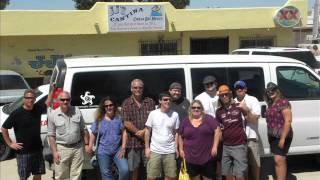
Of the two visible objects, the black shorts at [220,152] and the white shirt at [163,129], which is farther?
the black shorts at [220,152]

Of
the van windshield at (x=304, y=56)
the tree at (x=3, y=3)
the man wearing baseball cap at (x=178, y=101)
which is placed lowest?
the man wearing baseball cap at (x=178, y=101)

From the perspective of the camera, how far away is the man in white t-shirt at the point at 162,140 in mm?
5840

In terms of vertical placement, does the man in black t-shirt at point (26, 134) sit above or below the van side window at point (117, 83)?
below

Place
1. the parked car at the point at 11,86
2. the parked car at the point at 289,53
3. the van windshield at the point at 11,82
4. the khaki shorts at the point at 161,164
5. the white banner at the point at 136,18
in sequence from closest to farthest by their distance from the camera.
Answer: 1. the khaki shorts at the point at 161,164
2. the parked car at the point at 289,53
3. the parked car at the point at 11,86
4. the van windshield at the point at 11,82
5. the white banner at the point at 136,18

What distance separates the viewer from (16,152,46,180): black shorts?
6090 mm

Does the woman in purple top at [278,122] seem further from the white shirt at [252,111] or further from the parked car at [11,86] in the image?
the parked car at [11,86]

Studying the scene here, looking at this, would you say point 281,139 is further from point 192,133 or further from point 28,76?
point 28,76

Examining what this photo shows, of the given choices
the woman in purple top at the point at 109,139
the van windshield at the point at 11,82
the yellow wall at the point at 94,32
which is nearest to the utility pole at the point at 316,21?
the yellow wall at the point at 94,32

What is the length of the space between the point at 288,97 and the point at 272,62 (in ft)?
1.96

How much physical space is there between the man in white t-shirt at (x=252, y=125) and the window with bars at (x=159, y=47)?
45.8 feet

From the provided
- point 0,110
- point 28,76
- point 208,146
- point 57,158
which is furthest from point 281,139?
point 28,76

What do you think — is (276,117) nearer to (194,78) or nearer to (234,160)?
(234,160)

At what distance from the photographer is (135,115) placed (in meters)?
6.03

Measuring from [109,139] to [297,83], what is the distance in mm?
3195
